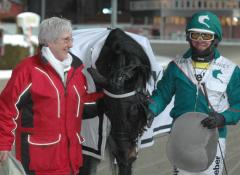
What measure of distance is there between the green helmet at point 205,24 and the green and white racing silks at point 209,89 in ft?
0.60

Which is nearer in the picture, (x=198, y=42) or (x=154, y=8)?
(x=198, y=42)

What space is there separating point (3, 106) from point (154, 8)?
59.3 meters

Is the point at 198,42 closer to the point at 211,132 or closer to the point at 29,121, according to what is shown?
the point at 211,132

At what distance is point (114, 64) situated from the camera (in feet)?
10.6

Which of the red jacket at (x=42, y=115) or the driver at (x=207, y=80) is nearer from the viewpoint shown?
the red jacket at (x=42, y=115)

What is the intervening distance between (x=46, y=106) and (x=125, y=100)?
45 cm

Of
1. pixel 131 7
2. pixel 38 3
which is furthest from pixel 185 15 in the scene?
pixel 38 3

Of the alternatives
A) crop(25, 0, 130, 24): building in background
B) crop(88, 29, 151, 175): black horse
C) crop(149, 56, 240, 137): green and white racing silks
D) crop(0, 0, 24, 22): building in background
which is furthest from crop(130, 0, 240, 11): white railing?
crop(88, 29, 151, 175): black horse

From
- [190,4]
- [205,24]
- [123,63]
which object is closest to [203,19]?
[205,24]

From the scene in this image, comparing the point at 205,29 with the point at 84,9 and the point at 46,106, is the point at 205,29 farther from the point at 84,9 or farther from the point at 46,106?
the point at 84,9

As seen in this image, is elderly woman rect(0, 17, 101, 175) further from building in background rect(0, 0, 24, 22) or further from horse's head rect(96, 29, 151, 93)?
building in background rect(0, 0, 24, 22)

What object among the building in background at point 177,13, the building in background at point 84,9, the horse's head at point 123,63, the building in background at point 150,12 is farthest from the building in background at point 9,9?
the horse's head at point 123,63

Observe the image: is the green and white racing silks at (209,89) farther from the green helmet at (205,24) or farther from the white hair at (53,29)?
the white hair at (53,29)

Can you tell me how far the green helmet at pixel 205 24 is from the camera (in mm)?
3217
